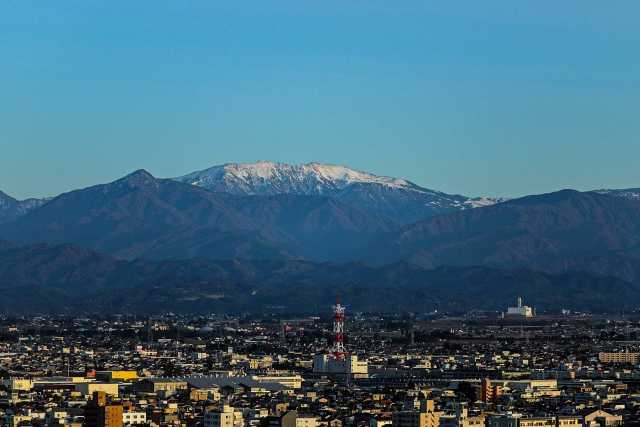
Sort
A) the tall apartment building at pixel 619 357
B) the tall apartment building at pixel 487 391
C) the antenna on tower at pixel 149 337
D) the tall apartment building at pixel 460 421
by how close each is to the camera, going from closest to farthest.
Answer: the tall apartment building at pixel 460 421
the tall apartment building at pixel 487 391
the tall apartment building at pixel 619 357
the antenna on tower at pixel 149 337

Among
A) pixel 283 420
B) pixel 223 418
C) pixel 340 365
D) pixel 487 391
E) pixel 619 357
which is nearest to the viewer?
pixel 223 418

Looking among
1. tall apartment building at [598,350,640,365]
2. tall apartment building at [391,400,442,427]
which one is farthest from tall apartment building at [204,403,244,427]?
tall apartment building at [598,350,640,365]

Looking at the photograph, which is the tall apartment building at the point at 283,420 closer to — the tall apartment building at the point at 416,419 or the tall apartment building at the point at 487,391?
the tall apartment building at the point at 416,419

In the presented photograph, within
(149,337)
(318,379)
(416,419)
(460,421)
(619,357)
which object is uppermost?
(149,337)

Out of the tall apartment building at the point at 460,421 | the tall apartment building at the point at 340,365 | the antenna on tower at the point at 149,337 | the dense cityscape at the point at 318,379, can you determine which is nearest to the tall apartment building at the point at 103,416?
the dense cityscape at the point at 318,379

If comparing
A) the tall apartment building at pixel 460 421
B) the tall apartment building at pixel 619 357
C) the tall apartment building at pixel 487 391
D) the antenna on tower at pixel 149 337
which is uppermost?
the antenna on tower at pixel 149 337

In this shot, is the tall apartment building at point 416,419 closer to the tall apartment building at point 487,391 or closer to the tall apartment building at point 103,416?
the tall apartment building at point 103,416

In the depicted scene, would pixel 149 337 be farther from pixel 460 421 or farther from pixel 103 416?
pixel 103 416

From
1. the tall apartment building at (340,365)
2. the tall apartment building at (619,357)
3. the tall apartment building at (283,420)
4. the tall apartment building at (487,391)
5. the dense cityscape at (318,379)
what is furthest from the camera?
the tall apartment building at (619,357)

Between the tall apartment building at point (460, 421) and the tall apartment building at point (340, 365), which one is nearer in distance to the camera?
the tall apartment building at point (460, 421)

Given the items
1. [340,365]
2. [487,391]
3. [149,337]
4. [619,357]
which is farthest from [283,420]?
[149,337]

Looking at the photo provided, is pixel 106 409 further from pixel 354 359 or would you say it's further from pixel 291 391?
pixel 354 359

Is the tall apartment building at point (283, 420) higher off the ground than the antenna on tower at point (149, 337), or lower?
lower
